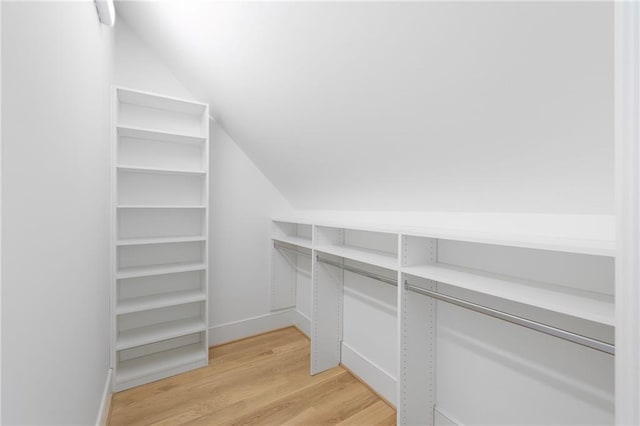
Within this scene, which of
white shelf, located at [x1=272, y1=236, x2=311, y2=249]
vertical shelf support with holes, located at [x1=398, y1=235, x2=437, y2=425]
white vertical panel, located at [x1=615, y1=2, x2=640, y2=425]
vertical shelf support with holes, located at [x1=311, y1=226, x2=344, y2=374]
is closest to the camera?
white vertical panel, located at [x1=615, y1=2, x2=640, y2=425]

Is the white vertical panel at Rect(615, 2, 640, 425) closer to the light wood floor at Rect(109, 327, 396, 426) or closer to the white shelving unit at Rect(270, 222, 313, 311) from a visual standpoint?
the light wood floor at Rect(109, 327, 396, 426)

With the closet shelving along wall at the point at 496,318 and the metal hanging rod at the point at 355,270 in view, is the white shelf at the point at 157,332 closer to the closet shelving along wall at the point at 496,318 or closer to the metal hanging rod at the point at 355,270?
the metal hanging rod at the point at 355,270

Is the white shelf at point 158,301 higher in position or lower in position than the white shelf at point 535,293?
lower

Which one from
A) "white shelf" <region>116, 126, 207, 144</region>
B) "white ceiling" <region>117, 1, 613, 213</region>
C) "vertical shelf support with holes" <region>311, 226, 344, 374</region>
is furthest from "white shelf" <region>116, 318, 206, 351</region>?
"white ceiling" <region>117, 1, 613, 213</region>

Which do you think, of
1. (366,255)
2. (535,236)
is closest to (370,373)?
(366,255)

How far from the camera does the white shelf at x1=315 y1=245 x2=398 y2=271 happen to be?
1.57 meters

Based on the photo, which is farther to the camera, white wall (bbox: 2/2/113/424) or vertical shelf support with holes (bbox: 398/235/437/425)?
vertical shelf support with holes (bbox: 398/235/437/425)

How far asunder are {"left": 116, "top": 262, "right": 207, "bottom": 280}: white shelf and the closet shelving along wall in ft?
3.46

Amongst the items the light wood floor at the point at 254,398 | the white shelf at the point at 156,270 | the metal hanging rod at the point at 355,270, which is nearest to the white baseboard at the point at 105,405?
the light wood floor at the point at 254,398

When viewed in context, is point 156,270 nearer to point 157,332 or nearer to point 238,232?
point 157,332

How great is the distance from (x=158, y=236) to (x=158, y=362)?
939 mm

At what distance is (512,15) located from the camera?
75cm

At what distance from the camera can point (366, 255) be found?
1.78 meters

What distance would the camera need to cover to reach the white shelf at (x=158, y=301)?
1966 millimetres
